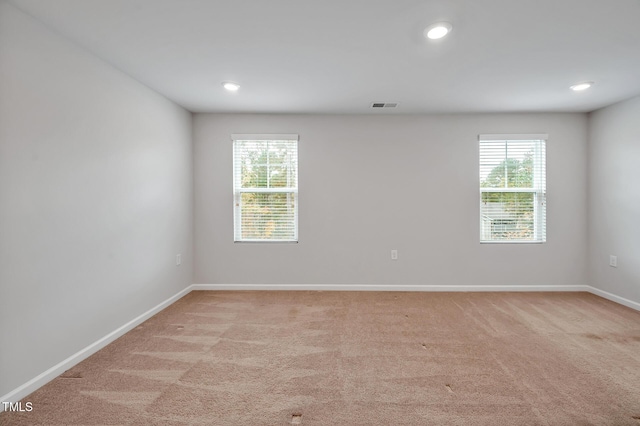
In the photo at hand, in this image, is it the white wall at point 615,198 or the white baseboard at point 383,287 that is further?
the white baseboard at point 383,287

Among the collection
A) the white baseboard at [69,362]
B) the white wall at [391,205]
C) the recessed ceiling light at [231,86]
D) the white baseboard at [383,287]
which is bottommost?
the white baseboard at [69,362]

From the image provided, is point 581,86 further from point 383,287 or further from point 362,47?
point 383,287

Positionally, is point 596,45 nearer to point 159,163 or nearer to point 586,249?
point 586,249

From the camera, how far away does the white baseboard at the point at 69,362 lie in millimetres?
1865

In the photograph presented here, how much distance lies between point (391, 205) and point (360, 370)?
246 centimetres

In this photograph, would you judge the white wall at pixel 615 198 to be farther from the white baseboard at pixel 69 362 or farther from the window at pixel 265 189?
the white baseboard at pixel 69 362

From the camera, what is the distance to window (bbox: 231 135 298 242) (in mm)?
4203

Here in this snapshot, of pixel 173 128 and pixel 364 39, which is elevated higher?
pixel 364 39

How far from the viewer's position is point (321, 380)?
207 centimetres

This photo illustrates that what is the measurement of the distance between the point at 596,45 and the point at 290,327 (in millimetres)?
3505

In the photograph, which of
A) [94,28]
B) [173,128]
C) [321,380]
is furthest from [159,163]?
[321,380]

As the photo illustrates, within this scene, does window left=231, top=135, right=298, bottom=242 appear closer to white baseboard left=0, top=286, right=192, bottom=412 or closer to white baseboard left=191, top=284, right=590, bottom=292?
white baseboard left=191, top=284, right=590, bottom=292

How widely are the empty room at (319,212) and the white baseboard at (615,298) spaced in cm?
3

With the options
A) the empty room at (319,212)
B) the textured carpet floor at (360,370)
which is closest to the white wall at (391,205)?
the empty room at (319,212)
